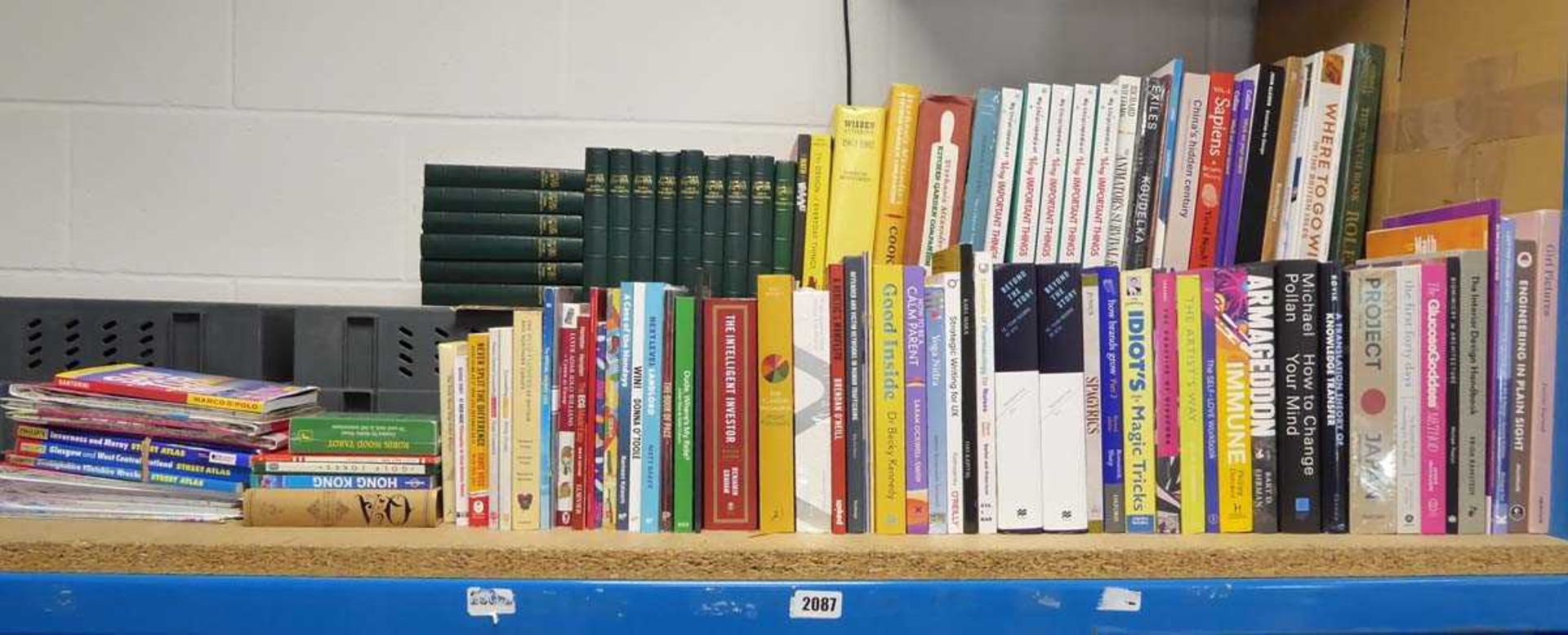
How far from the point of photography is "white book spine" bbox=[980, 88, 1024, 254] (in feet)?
3.24

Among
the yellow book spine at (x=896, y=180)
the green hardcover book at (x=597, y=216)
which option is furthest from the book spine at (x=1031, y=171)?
the green hardcover book at (x=597, y=216)

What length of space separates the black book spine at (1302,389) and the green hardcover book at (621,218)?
2.10ft

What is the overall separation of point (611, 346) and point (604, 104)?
0.49m

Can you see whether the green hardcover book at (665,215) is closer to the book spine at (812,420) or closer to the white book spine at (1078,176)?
the book spine at (812,420)

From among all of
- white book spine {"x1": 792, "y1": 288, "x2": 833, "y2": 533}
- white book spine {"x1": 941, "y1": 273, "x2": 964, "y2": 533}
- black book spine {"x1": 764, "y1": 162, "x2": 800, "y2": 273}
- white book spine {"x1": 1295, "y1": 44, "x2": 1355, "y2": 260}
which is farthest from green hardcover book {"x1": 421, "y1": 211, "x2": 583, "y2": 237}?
white book spine {"x1": 1295, "y1": 44, "x2": 1355, "y2": 260}

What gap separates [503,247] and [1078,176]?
62cm

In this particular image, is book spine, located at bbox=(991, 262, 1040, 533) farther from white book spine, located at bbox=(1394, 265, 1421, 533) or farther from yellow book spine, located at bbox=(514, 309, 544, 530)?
yellow book spine, located at bbox=(514, 309, 544, 530)

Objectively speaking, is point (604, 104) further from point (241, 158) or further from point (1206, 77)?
point (1206, 77)

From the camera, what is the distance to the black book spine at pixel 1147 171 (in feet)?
3.23

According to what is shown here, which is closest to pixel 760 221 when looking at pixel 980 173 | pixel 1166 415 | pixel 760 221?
pixel 760 221

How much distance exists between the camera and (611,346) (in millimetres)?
866

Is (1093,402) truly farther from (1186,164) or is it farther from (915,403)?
(1186,164)

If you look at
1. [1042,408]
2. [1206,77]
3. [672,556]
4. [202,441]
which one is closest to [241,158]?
[202,441]

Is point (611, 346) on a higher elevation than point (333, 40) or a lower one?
lower
